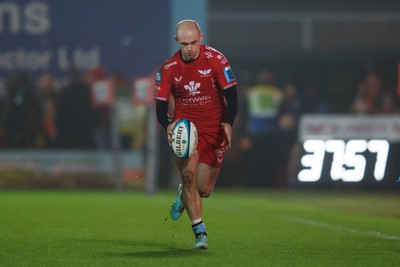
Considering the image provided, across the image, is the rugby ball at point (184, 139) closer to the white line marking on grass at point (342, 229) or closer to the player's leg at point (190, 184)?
the player's leg at point (190, 184)

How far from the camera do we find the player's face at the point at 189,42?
9992mm

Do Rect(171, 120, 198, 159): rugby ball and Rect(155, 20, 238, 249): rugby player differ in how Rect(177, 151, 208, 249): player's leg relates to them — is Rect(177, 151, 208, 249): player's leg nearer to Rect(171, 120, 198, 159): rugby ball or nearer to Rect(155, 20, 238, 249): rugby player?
Rect(155, 20, 238, 249): rugby player

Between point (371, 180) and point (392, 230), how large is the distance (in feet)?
31.4

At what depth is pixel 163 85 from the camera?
10.3m

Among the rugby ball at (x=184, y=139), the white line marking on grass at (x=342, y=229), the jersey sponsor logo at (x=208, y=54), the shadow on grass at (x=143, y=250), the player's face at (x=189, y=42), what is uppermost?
the player's face at (x=189, y=42)

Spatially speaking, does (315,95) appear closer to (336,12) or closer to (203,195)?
(336,12)

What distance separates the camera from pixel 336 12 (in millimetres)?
27922

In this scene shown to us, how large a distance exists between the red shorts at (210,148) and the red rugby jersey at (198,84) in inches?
3.2

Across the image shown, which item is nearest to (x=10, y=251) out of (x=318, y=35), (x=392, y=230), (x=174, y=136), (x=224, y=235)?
(x=174, y=136)

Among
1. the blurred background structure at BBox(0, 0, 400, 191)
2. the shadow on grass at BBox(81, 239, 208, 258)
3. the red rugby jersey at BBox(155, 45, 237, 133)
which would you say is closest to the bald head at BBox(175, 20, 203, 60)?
the red rugby jersey at BBox(155, 45, 237, 133)

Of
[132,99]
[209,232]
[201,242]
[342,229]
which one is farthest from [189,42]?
[132,99]

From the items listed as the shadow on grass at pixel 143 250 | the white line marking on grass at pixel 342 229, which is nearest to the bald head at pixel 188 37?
the shadow on grass at pixel 143 250

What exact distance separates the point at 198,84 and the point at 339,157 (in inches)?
410

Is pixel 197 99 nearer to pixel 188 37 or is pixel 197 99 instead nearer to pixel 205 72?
pixel 205 72
